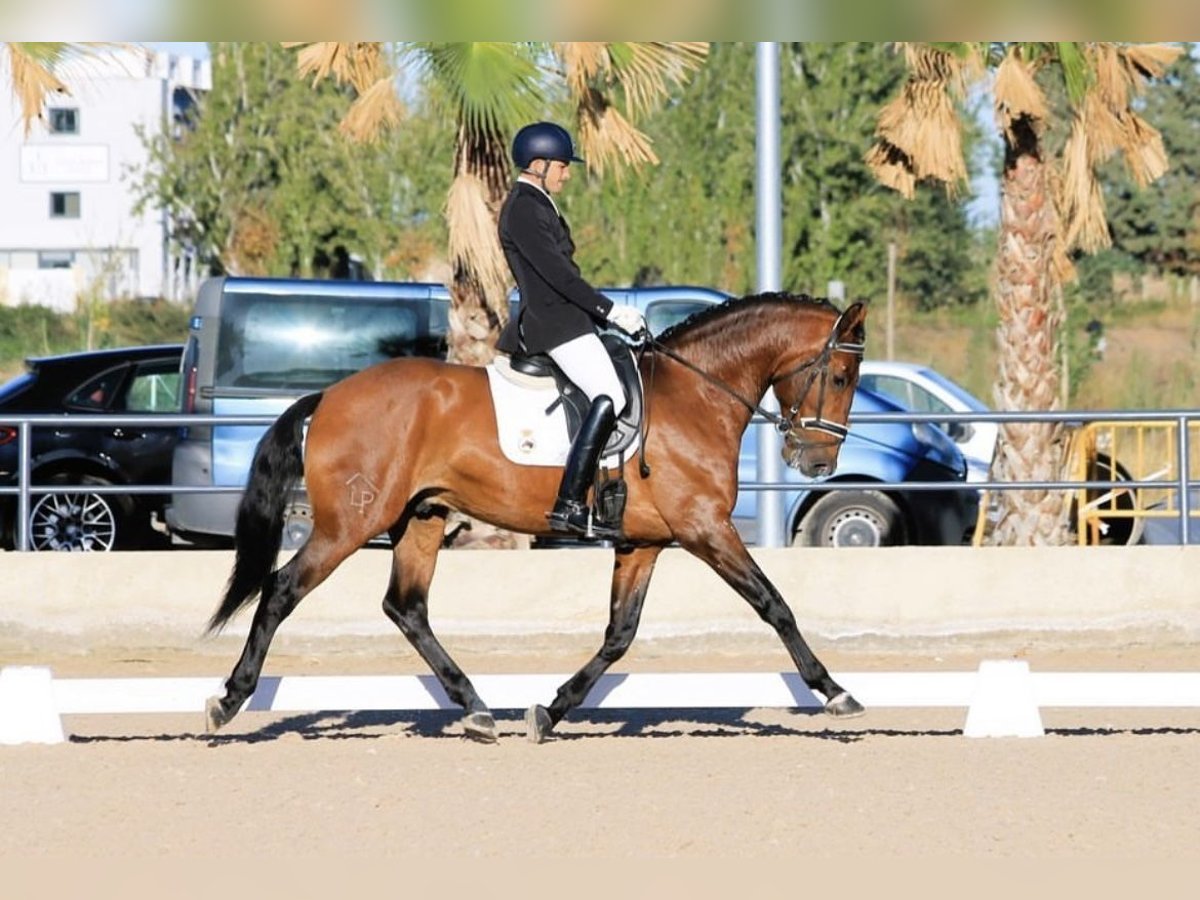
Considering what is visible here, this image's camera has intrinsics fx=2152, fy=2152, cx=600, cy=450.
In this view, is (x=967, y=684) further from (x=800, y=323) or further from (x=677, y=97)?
(x=677, y=97)

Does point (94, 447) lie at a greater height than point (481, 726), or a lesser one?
greater

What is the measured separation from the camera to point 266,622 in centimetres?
955

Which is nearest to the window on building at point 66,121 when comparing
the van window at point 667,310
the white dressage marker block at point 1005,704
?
the van window at point 667,310

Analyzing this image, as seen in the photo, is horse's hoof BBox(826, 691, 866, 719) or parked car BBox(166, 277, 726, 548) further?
parked car BBox(166, 277, 726, 548)

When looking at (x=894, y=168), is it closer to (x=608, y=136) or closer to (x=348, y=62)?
(x=608, y=136)

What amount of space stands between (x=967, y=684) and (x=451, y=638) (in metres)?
4.57

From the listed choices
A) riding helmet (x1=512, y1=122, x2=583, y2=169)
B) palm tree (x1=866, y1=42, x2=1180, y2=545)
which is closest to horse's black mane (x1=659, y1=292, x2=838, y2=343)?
riding helmet (x1=512, y1=122, x2=583, y2=169)

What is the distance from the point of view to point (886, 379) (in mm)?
20172

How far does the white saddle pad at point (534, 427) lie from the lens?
9.76 metres

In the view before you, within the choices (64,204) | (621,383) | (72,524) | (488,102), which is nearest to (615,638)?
(621,383)

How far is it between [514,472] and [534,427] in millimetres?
225

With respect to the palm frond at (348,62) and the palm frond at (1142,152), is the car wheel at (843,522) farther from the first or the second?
the palm frond at (348,62)

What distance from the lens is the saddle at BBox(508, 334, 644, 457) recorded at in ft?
31.9

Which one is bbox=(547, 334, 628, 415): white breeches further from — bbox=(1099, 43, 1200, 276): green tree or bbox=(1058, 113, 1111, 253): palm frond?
bbox=(1099, 43, 1200, 276): green tree
